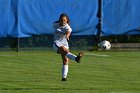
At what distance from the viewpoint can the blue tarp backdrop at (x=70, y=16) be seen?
23078mm

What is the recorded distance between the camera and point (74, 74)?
14.5 meters

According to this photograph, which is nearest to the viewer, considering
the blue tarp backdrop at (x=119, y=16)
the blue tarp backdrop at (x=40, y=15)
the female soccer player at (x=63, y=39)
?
the female soccer player at (x=63, y=39)

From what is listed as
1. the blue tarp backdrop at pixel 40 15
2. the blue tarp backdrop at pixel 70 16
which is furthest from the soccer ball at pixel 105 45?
the blue tarp backdrop at pixel 40 15

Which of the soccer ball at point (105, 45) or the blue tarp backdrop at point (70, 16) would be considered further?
the soccer ball at point (105, 45)

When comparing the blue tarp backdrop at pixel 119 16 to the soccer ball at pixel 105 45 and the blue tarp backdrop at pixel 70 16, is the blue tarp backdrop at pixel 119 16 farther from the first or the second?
the soccer ball at pixel 105 45

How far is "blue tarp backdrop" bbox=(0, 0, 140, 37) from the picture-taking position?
75.7 feet

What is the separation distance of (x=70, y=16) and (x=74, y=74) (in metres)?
9.31

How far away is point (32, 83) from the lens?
1220cm

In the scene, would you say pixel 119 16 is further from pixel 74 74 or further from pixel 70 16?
pixel 74 74

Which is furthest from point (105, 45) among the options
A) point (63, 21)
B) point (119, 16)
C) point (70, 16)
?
point (63, 21)

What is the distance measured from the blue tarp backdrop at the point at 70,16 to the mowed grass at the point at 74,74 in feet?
8.00

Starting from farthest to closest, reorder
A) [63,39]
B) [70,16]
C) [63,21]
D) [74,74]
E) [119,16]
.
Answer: [119,16] < [70,16] < [74,74] < [63,39] < [63,21]

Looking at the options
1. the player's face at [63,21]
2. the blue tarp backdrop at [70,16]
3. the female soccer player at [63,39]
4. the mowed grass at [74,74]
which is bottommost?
the mowed grass at [74,74]

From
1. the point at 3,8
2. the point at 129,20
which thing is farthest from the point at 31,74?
the point at 129,20
